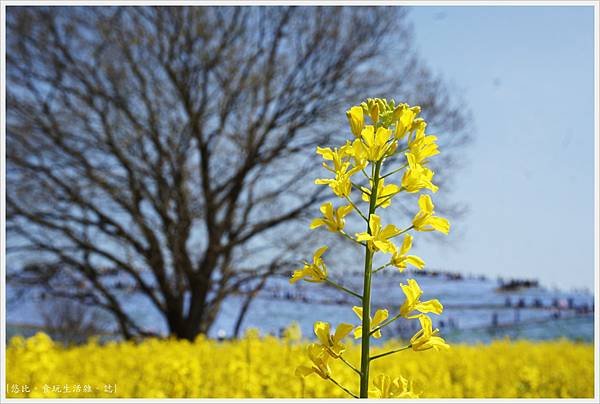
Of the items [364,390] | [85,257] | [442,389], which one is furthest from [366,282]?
[85,257]

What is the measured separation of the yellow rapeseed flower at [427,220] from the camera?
0.61m

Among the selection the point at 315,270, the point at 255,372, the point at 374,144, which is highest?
the point at 374,144

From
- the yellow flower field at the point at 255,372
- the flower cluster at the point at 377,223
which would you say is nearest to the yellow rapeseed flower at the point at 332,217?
the flower cluster at the point at 377,223

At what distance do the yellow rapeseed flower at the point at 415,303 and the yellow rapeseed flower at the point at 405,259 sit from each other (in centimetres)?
2

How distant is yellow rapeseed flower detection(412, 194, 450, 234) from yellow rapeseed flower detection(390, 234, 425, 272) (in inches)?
1.0

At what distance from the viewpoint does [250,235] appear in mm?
5285

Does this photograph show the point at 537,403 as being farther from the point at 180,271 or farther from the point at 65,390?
the point at 180,271

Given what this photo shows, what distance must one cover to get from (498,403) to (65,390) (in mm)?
1314

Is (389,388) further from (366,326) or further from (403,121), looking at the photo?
(403,121)

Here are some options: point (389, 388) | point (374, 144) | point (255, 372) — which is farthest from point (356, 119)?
point (255, 372)

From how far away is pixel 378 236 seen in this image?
578 millimetres

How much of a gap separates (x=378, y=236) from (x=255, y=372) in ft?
5.26

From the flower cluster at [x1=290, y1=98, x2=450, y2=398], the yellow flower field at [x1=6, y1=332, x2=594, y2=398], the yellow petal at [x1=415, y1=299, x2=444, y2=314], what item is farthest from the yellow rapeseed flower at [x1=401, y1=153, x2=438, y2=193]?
the yellow flower field at [x1=6, y1=332, x2=594, y2=398]

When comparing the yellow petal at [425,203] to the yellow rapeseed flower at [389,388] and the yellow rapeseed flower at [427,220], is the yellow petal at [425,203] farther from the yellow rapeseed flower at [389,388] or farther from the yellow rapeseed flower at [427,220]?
the yellow rapeseed flower at [389,388]
